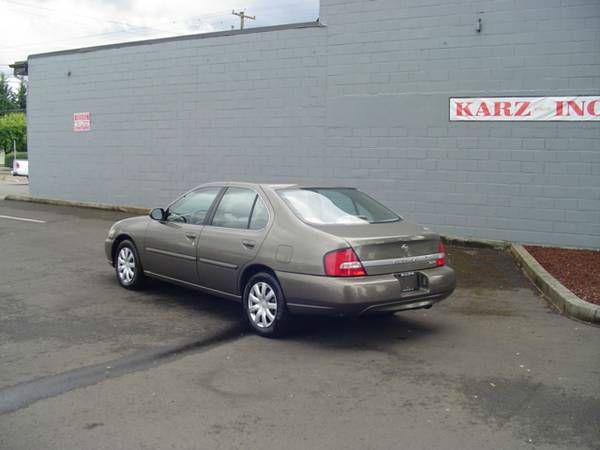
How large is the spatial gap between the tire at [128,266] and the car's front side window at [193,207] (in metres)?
0.83

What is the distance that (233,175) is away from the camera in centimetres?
1562

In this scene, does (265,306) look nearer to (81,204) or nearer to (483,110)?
(483,110)

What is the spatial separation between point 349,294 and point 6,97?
A: 74.0m

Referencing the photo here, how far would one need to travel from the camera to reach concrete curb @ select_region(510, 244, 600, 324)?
7242 millimetres

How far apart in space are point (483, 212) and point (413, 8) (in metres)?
4.11

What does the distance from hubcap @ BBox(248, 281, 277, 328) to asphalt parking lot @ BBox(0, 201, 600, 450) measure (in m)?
0.20

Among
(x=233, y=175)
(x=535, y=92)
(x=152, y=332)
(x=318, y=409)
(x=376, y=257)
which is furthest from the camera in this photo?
(x=233, y=175)

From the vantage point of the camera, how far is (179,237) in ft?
25.4

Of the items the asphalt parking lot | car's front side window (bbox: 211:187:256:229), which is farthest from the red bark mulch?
car's front side window (bbox: 211:187:256:229)

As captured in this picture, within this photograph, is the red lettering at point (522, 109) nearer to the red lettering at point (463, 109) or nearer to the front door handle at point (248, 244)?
the red lettering at point (463, 109)

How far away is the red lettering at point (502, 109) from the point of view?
12.2m

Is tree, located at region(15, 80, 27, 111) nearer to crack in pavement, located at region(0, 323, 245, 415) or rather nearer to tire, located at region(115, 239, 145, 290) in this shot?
tire, located at region(115, 239, 145, 290)

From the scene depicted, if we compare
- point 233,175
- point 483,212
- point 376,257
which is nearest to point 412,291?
point 376,257

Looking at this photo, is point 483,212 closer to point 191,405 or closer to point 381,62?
point 381,62
